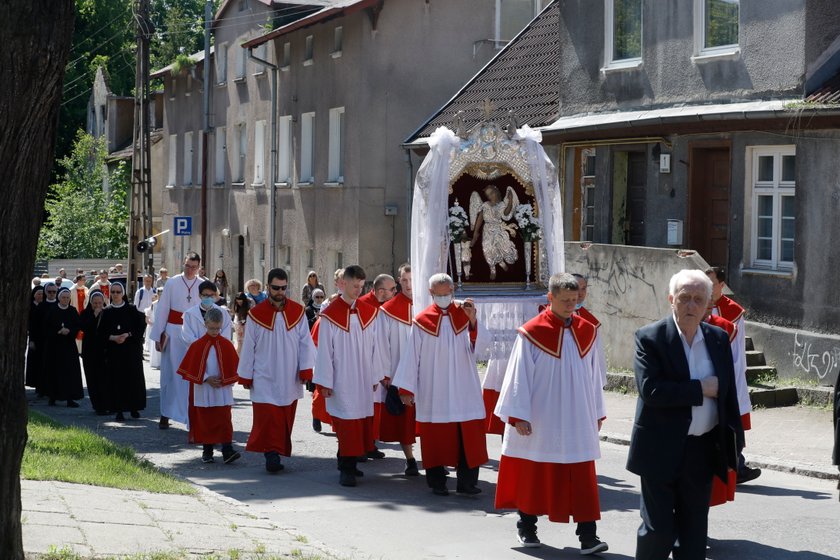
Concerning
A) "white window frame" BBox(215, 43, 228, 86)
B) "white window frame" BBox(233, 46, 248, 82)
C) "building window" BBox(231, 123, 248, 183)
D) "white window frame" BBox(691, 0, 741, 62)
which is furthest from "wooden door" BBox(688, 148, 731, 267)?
"white window frame" BBox(215, 43, 228, 86)

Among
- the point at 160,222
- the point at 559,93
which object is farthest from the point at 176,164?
the point at 559,93

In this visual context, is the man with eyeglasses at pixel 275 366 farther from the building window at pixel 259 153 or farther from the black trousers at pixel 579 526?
the building window at pixel 259 153

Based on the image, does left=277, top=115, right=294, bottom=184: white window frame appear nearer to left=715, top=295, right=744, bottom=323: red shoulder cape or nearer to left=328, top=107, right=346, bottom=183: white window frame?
left=328, top=107, right=346, bottom=183: white window frame

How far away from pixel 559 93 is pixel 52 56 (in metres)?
18.4

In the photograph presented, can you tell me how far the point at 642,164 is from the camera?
916 inches

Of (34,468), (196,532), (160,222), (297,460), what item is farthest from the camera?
(160,222)

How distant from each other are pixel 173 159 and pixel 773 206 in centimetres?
3524

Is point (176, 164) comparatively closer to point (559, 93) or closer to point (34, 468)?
point (559, 93)

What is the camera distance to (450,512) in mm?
10680

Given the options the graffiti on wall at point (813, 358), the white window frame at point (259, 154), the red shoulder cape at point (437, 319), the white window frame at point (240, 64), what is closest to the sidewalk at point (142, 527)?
the red shoulder cape at point (437, 319)

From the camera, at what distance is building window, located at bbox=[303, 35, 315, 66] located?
36847 mm

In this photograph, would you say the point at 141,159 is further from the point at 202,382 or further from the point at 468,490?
the point at 468,490

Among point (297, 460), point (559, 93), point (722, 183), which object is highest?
point (559, 93)

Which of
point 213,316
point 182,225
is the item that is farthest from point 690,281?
point 182,225
